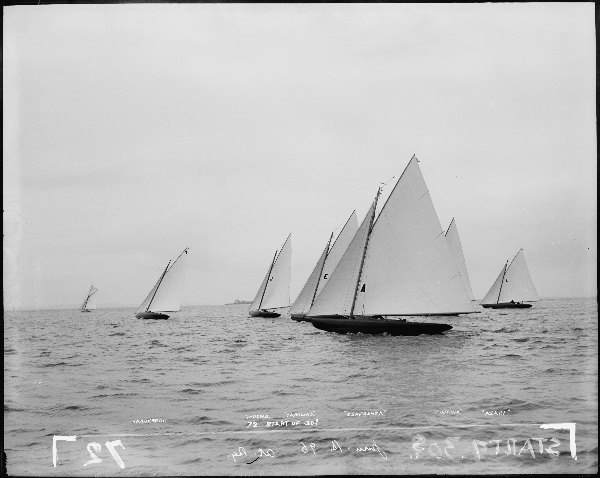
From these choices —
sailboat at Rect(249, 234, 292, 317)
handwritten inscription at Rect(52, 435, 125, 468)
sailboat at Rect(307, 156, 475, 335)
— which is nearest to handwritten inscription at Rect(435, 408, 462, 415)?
handwritten inscription at Rect(52, 435, 125, 468)

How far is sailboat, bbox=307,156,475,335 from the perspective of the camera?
19375 millimetres

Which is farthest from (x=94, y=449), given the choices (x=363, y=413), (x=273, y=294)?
(x=273, y=294)

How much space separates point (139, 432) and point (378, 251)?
12852mm

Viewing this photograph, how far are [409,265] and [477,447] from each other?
11.0m

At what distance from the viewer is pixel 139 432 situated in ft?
29.4

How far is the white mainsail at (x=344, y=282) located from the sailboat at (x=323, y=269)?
4.68 m

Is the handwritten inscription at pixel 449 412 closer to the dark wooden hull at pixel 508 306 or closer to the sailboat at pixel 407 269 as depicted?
the sailboat at pixel 407 269

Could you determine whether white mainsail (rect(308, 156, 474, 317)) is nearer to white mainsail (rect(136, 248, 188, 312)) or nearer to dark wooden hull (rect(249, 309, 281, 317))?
white mainsail (rect(136, 248, 188, 312))

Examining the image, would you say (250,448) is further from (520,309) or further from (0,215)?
(520,309)

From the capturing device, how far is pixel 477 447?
8773 millimetres

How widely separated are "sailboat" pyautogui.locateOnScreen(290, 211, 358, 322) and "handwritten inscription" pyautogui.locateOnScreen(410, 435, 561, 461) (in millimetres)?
18666

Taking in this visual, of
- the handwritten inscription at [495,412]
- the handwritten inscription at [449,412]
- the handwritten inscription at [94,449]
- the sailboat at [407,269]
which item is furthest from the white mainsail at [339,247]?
the handwritten inscription at [94,449]

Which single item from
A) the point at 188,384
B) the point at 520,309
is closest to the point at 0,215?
the point at 188,384

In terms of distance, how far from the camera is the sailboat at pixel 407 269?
1938cm
